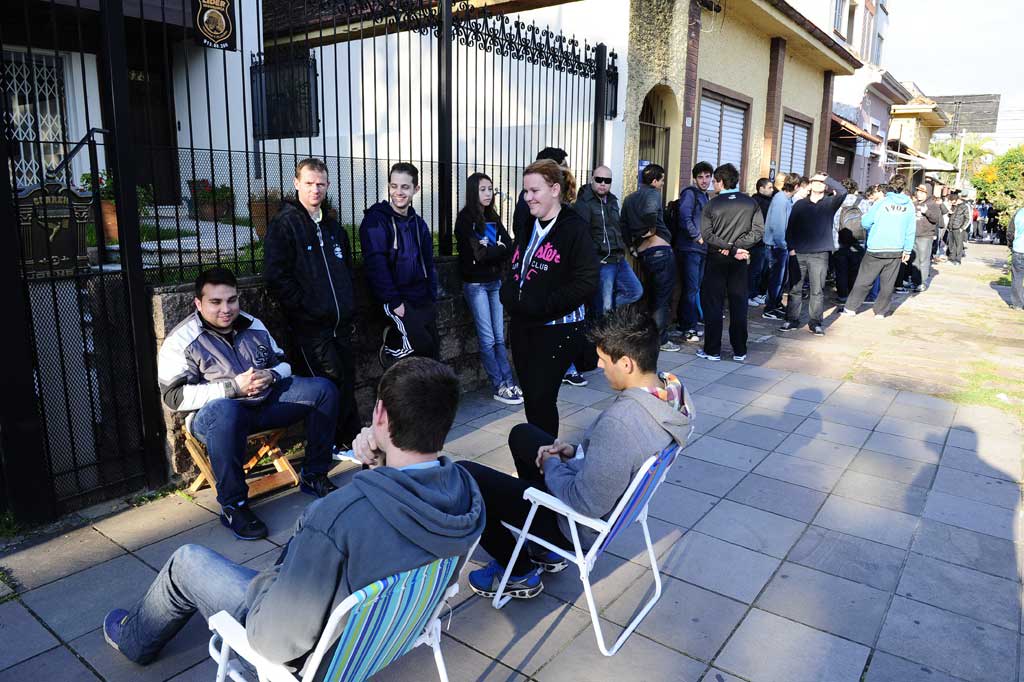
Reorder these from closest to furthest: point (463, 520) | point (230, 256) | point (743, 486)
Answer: point (463, 520)
point (743, 486)
point (230, 256)

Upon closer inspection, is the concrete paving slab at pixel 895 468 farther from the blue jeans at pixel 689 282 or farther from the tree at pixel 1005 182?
the tree at pixel 1005 182

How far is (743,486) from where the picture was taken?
4238mm

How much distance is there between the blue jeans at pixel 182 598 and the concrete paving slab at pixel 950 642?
7.89 ft

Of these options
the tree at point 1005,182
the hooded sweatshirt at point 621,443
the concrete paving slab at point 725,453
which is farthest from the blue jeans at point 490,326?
the tree at point 1005,182

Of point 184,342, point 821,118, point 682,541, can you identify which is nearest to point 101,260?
point 184,342

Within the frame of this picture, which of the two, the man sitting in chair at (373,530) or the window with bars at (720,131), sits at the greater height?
the window with bars at (720,131)

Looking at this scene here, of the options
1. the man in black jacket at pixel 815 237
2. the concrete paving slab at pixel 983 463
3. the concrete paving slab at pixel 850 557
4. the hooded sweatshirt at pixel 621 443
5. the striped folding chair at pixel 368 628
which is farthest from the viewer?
the man in black jacket at pixel 815 237

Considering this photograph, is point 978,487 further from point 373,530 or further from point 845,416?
point 373,530

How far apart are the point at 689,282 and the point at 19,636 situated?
7.05 meters

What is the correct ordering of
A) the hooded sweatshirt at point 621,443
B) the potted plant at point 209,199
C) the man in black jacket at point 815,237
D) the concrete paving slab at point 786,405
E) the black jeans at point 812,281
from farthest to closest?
the black jeans at point 812,281 → the man in black jacket at point 815,237 → the concrete paving slab at point 786,405 → the potted plant at point 209,199 → the hooded sweatshirt at point 621,443

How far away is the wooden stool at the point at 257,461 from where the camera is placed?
376 centimetres

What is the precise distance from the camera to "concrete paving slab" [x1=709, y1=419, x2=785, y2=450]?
4988 millimetres

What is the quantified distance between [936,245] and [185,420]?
20462 mm

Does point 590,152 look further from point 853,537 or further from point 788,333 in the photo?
point 853,537
